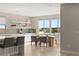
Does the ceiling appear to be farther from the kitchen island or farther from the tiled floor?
the tiled floor

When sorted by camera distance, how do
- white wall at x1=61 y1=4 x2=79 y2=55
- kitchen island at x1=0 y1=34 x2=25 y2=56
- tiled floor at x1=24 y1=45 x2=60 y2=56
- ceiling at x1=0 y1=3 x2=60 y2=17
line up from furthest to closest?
tiled floor at x1=24 y1=45 x2=60 y2=56 < kitchen island at x1=0 y1=34 x2=25 y2=56 < ceiling at x1=0 y1=3 x2=60 y2=17 < white wall at x1=61 y1=4 x2=79 y2=55

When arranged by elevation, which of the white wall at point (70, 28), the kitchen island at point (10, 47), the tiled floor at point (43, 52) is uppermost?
the white wall at point (70, 28)

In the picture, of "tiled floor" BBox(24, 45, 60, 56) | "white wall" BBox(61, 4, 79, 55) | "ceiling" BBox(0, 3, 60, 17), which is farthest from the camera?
"tiled floor" BBox(24, 45, 60, 56)

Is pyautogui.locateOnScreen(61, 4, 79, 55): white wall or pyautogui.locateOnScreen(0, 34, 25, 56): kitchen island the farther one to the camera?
pyautogui.locateOnScreen(0, 34, 25, 56): kitchen island

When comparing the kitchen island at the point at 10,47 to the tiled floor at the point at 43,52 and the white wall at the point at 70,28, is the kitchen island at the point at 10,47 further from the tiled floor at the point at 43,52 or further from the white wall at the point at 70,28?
the white wall at the point at 70,28

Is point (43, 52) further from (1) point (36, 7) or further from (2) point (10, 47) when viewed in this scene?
(1) point (36, 7)

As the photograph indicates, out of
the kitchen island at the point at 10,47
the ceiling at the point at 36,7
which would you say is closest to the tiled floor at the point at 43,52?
the kitchen island at the point at 10,47

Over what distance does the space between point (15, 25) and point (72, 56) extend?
4.95 meters

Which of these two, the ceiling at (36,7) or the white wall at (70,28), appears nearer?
the white wall at (70,28)

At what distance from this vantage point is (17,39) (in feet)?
16.8

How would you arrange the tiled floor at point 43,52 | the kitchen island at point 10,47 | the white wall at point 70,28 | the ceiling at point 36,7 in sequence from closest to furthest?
1. the white wall at point 70,28
2. the ceiling at point 36,7
3. the kitchen island at point 10,47
4. the tiled floor at point 43,52

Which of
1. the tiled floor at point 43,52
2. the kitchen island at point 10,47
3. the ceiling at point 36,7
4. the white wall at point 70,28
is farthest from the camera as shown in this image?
the tiled floor at point 43,52

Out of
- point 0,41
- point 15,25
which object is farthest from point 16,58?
point 15,25

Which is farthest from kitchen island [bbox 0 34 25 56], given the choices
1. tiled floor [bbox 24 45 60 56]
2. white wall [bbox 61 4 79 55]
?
white wall [bbox 61 4 79 55]
